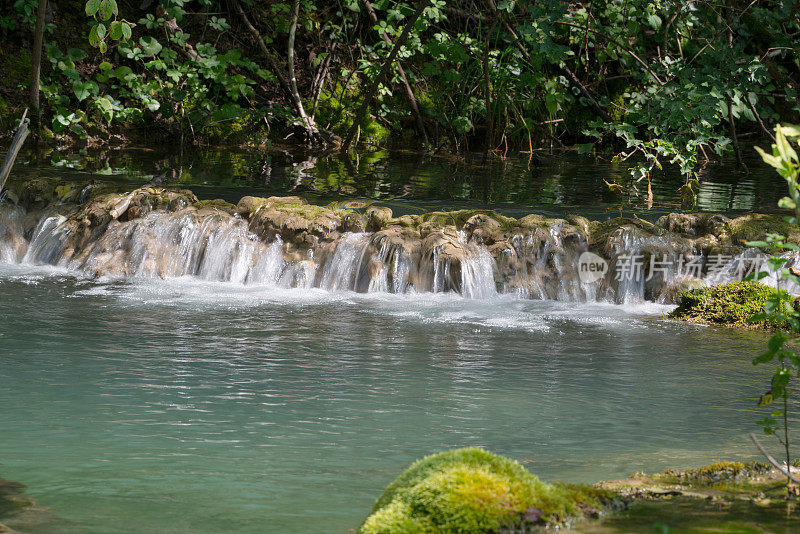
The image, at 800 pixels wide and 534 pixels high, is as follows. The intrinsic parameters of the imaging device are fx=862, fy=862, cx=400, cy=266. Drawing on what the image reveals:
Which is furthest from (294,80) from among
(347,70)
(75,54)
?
(75,54)

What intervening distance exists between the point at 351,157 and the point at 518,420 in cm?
987

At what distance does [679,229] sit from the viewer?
8.24 metres

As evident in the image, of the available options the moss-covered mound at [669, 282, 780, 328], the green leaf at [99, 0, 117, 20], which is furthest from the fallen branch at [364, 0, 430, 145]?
the green leaf at [99, 0, 117, 20]

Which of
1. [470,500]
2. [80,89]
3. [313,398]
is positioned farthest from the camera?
[80,89]

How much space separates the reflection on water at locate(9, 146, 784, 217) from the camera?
386 inches

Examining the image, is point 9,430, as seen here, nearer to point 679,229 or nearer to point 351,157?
point 679,229

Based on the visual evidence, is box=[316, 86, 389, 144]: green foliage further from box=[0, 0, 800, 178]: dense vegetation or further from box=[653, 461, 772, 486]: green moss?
box=[653, 461, 772, 486]: green moss

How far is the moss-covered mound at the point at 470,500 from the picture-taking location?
2414mm

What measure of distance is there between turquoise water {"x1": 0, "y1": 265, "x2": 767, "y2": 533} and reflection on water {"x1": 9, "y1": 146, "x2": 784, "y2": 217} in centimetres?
259

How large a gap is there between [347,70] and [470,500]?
13.2 metres

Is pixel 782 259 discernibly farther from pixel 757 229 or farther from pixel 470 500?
pixel 757 229

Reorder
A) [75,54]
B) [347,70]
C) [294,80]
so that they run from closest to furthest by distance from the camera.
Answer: [75,54], [294,80], [347,70]

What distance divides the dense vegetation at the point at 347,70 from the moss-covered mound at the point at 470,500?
1050cm

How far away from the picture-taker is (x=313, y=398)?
462cm
